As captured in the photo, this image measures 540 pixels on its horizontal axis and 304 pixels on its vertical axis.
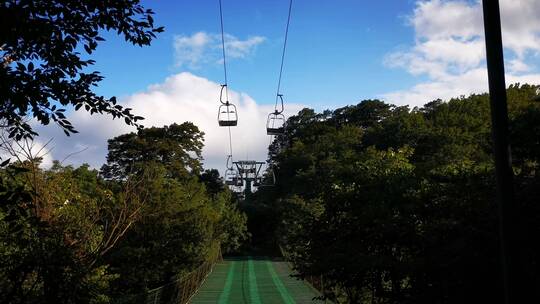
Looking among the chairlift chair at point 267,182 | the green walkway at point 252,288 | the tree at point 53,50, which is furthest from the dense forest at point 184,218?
the chairlift chair at point 267,182

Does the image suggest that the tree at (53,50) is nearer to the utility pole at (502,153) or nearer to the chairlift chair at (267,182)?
the utility pole at (502,153)

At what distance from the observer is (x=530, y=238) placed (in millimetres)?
6113

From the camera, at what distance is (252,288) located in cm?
3155

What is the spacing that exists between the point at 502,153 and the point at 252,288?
28932mm

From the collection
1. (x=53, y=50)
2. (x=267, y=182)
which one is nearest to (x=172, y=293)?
(x=53, y=50)

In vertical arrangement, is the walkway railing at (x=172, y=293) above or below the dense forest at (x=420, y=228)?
below

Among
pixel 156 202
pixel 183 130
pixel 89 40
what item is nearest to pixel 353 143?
pixel 183 130

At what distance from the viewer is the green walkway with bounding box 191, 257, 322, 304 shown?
26.4 m

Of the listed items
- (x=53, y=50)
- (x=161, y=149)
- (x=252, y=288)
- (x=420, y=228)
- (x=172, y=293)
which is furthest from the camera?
(x=161, y=149)

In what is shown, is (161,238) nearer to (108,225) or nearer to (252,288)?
(252,288)

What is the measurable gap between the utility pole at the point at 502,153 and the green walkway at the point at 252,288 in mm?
22131

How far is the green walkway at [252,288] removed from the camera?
26.4 metres

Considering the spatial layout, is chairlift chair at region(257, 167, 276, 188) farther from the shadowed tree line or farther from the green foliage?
the shadowed tree line

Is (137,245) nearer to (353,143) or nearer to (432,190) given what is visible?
(432,190)
